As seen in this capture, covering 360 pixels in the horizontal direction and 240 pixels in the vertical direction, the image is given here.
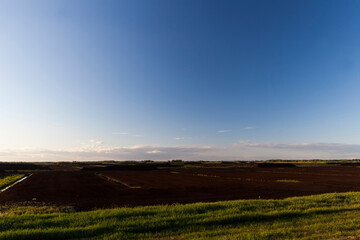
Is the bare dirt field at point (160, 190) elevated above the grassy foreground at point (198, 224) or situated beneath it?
situated beneath

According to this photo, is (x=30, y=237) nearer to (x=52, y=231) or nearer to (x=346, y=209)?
(x=52, y=231)

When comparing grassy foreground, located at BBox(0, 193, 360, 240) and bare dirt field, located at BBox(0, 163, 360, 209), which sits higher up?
grassy foreground, located at BBox(0, 193, 360, 240)

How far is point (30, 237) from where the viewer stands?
34.8 feet

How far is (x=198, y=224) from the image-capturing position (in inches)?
501

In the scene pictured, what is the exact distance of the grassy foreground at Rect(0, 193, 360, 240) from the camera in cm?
1060

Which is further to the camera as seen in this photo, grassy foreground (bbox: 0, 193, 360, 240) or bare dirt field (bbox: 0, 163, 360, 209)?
bare dirt field (bbox: 0, 163, 360, 209)

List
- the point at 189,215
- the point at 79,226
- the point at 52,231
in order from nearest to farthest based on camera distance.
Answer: the point at 52,231 < the point at 79,226 < the point at 189,215

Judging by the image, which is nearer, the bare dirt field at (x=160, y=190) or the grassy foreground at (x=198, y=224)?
the grassy foreground at (x=198, y=224)

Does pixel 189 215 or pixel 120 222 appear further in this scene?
pixel 189 215

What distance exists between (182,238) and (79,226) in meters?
5.91

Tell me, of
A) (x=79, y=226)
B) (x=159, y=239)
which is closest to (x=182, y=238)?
(x=159, y=239)

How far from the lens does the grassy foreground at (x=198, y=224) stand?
418 inches

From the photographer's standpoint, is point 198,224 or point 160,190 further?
point 160,190

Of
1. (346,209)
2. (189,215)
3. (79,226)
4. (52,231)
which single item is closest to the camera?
(52,231)
